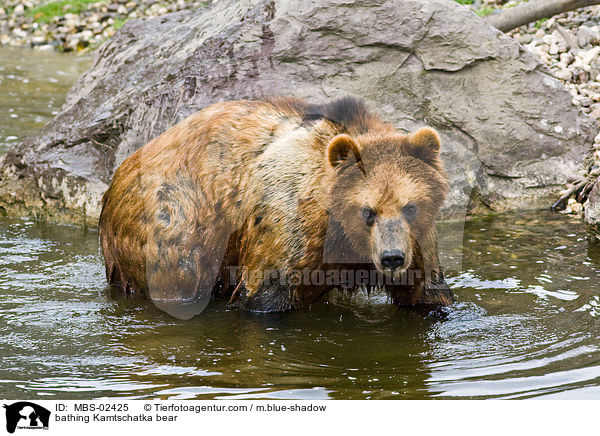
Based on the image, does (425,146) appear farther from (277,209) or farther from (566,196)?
(566,196)

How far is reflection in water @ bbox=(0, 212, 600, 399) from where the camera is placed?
492cm

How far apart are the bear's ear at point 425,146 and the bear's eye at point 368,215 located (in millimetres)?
488

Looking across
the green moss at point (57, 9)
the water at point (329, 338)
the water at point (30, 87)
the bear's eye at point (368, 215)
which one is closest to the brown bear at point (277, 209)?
the bear's eye at point (368, 215)

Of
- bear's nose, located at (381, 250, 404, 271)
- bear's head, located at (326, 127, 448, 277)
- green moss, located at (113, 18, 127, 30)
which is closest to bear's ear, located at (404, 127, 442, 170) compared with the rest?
bear's head, located at (326, 127, 448, 277)

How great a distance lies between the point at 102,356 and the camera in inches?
213

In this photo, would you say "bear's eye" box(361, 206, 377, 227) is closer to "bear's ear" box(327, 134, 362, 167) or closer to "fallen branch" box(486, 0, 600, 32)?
"bear's ear" box(327, 134, 362, 167)

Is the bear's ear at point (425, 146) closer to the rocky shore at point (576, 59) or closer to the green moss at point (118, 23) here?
the rocky shore at point (576, 59)

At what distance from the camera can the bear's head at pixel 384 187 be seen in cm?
534

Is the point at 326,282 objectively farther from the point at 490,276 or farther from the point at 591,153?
the point at 591,153

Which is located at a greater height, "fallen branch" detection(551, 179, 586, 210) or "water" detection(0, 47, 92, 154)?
"water" detection(0, 47, 92, 154)

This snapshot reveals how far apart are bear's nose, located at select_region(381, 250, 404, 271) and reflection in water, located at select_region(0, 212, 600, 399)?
66 cm
